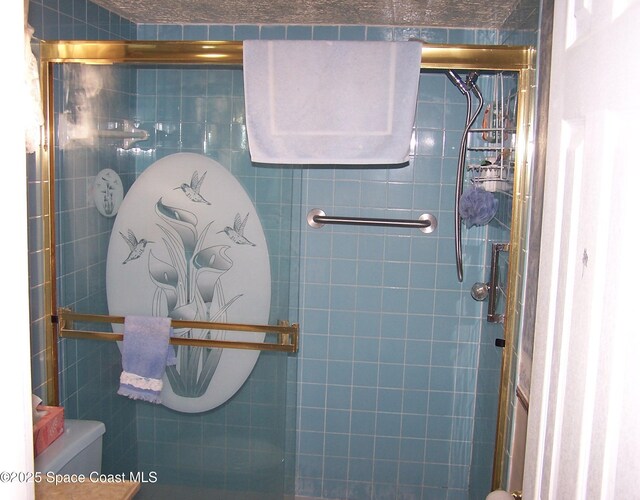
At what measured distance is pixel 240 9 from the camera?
103 inches

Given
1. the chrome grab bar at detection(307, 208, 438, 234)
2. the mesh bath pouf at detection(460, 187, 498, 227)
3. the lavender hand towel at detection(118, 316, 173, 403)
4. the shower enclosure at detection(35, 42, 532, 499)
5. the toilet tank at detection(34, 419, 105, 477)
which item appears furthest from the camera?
the chrome grab bar at detection(307, 208, 438, 234)

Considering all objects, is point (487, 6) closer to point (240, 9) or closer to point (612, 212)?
point (240, 9)

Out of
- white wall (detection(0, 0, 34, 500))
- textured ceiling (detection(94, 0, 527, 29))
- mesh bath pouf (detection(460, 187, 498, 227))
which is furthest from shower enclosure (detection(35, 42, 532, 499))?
white wall (detection(0, 0, 34, 500))

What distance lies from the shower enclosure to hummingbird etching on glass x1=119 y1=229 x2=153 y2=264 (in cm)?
8

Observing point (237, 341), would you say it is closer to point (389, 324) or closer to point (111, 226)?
point (111, 226)

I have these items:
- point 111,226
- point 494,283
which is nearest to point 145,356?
point 111,226

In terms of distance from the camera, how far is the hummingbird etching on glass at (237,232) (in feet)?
7.38

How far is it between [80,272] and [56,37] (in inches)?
32.3

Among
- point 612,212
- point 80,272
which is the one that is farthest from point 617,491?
point 80,272

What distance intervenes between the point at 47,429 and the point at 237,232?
0.85 metres

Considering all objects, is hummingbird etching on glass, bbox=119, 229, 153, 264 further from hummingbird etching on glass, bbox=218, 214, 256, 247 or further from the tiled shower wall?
the tiled shower wall

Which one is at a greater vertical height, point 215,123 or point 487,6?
point 487,6

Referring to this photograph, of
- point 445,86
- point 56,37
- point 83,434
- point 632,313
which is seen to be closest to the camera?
point 632,313

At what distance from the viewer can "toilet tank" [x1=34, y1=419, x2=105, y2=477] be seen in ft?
6.41
